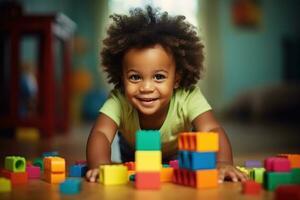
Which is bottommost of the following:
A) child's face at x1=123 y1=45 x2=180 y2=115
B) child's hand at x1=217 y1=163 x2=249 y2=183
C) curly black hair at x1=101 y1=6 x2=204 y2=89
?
child's hand at x1=217 y1=163 x2=249 y2=183

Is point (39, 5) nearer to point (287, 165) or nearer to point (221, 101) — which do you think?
point (221, 101)

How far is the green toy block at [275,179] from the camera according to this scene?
0.91 m

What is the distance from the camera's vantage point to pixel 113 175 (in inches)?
39.2

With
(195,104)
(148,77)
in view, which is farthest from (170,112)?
(148,77)

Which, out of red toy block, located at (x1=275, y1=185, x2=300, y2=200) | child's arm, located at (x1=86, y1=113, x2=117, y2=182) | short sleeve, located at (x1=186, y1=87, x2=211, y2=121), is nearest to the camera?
red toy block, located at (x1=275, y1=185, x2=300, y2=200)

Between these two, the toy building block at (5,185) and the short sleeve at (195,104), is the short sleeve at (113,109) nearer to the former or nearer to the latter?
the short sleeve at (195,104)

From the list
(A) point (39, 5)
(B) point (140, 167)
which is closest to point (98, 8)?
(A) point (39, 5)

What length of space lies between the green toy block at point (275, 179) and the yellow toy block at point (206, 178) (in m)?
0.09

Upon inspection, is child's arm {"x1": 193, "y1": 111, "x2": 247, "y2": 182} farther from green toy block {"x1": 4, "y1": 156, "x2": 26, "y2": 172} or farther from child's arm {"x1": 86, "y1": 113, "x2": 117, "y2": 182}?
green toy block {"x1": 4, "y1": 156, "x2": 26, "y2": 172}

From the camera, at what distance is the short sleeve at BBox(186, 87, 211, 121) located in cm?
121

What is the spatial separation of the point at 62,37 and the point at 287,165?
200 centimetres

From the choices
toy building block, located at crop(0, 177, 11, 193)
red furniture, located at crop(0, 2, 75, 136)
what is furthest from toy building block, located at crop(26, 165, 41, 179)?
red furniture, located at crop(0, 2, 75, 136)

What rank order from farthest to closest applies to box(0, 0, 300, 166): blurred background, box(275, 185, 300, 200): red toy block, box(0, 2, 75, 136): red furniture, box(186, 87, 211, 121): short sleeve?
box(0, 0, 300, 166): blurred background, box(0, 2, 75, 136): red furniture, box(186, 87, 211, 121): short sleeve, box(275, 185, 300, 200): red toy block

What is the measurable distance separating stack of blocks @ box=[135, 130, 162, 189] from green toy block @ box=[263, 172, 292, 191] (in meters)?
0.20
